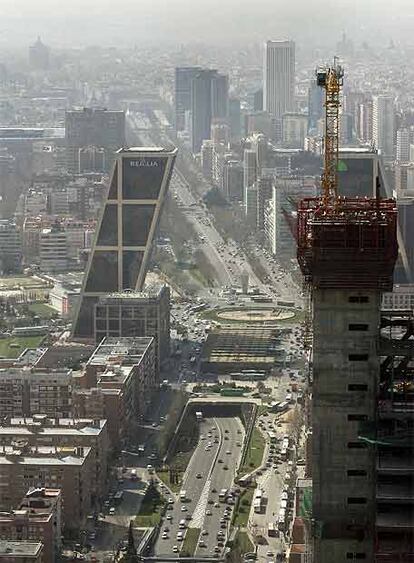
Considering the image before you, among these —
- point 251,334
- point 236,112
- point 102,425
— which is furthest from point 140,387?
point 236,112

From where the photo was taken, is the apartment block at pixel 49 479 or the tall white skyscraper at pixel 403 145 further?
the tall white skyscraper at pixel 403 145

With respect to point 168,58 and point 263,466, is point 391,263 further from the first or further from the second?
point 168,58

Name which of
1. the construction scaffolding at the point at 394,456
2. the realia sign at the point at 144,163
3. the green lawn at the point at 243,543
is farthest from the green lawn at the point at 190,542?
the realia sign at the point at 144,163

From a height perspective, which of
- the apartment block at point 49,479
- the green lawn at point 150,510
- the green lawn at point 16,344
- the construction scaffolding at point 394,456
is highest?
the construction scaffolding at point 394,456

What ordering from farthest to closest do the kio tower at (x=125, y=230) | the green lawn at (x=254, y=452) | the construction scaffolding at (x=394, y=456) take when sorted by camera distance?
the kio tower at (x=125, y=230) → the green lawn at (x=254, y=452) → the construction scaffolding at (x=394, y=456)

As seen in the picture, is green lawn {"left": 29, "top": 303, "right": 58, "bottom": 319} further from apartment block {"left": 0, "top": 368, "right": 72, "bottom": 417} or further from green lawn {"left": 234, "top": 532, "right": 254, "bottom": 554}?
green lawn {"left": 234, "top": 532, "right": 254, "bottom": 554}

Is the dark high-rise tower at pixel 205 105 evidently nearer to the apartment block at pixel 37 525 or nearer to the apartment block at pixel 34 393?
the apartment block at pixel 34 393
